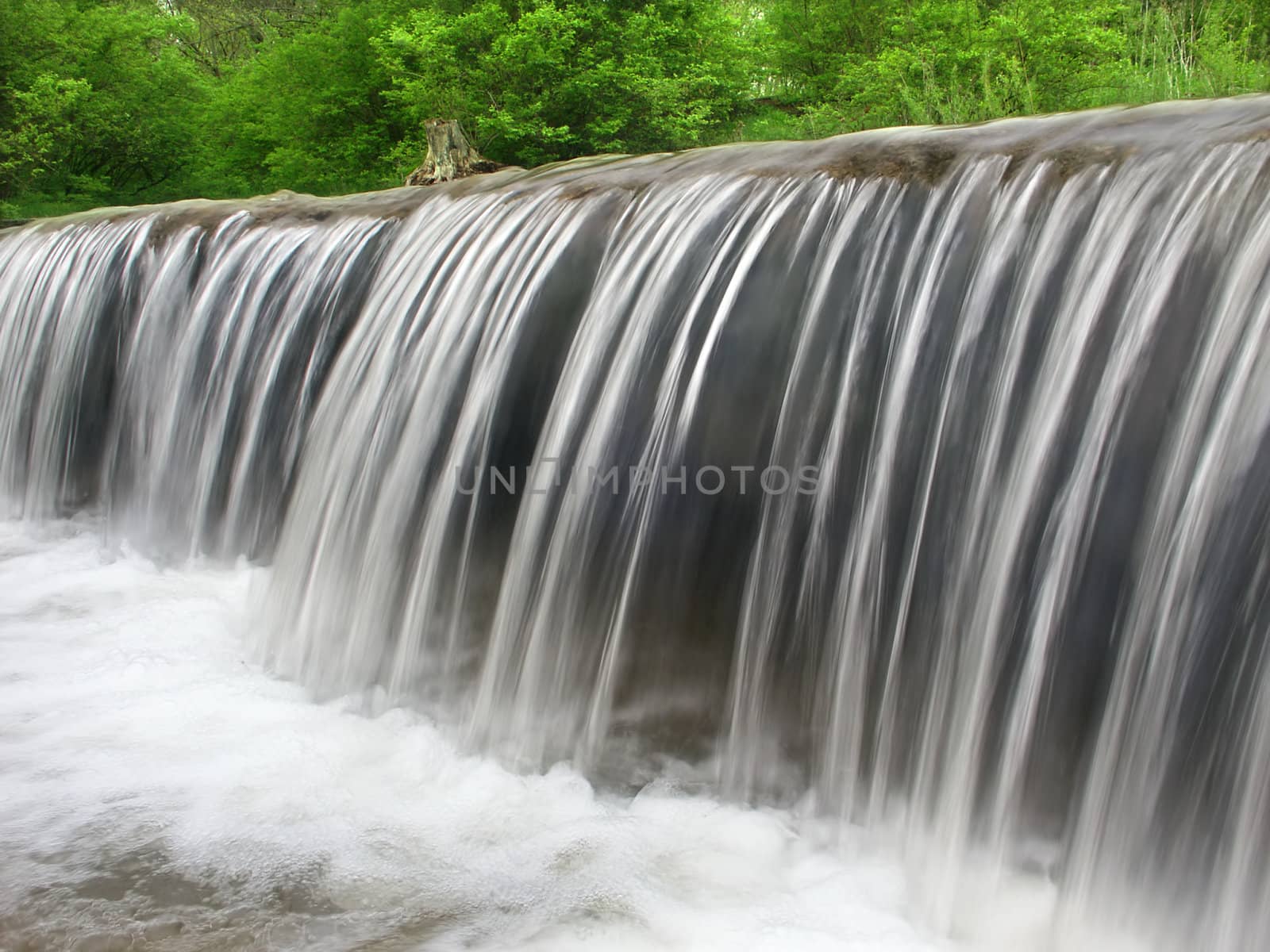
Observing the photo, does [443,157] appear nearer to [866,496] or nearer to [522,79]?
[522,79]

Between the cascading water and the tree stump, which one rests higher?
the tree stump

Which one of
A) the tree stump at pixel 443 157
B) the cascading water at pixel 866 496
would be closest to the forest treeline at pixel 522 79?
the tree stump at pixel 443 157

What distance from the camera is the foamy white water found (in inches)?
92.1

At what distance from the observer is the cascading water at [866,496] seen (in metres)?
2.26

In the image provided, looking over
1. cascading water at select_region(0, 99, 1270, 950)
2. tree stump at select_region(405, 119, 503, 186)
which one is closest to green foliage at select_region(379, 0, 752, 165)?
tree stump at select_region(405, 119, 503, 186)

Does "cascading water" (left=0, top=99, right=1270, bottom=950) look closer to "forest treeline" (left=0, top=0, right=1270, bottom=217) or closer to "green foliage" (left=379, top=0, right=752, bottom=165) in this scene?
"forest treeline" (left=0, top=0, right=1270, bottom=217)

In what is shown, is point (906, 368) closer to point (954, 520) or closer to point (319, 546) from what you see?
point (954, 520)

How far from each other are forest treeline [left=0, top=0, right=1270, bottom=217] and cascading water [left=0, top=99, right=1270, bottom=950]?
5.68 meters

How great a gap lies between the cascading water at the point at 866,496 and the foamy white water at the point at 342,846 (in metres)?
0.16

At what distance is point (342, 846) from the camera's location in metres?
2.68

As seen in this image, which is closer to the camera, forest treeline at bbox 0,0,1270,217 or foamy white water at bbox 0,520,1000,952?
foamy white water at bbox 0,520,1000,952

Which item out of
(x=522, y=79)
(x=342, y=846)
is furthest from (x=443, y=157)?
(x=342, y=846)

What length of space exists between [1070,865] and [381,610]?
235 centimetres

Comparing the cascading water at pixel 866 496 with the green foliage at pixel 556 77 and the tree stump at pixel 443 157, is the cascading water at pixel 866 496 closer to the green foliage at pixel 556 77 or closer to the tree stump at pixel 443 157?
the tree stump at pixel 443 157
